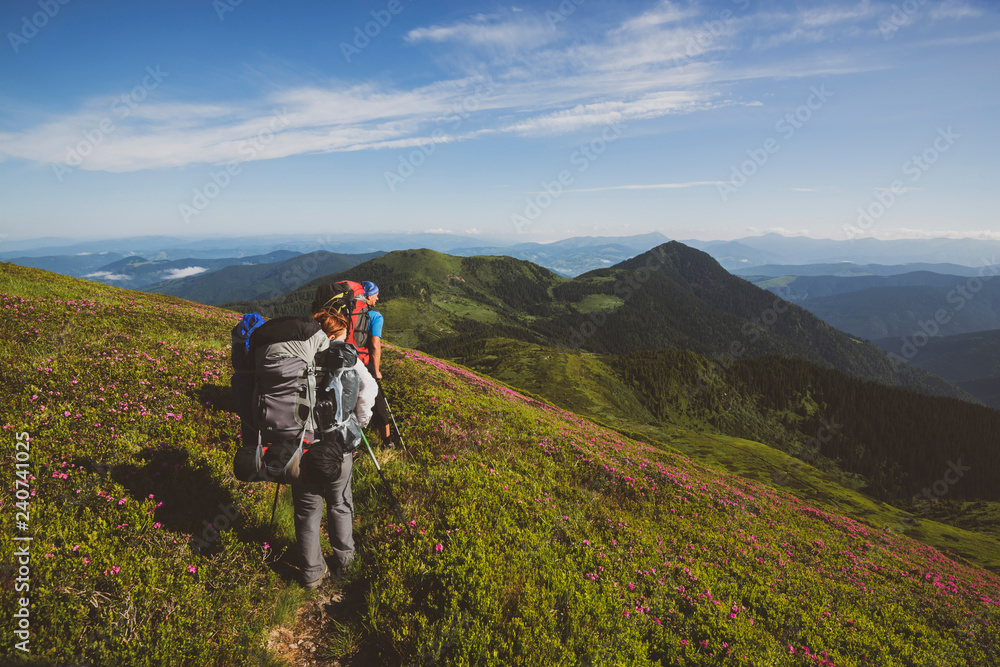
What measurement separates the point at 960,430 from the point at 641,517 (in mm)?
201098

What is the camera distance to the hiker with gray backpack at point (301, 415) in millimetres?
5148

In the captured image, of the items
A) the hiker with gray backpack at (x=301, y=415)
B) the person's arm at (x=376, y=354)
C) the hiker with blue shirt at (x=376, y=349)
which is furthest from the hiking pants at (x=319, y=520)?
the person's arm at (x=376, y=354)

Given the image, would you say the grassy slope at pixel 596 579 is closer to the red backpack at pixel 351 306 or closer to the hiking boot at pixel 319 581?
→ the hiking boot at pixel 319 581

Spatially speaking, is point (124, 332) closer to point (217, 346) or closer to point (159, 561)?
point (217, 346)

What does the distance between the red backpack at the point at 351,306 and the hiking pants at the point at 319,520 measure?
2529 mm

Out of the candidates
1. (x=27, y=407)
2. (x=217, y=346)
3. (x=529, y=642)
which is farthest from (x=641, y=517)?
(x=217, y=346)

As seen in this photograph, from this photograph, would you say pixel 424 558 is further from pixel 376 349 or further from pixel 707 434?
pixel 707 434

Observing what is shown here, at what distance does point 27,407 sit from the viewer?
7.45m

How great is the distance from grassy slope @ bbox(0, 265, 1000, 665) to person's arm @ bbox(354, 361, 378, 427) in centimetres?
224

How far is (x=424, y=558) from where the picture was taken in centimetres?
629

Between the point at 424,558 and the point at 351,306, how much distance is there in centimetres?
451

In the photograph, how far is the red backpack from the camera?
6.79m

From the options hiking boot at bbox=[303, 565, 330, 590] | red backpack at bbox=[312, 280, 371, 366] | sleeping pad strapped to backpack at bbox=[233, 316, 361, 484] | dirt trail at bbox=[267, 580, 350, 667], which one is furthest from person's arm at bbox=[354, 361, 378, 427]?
dirt trail at bbox=[267, 580, 350, 667]

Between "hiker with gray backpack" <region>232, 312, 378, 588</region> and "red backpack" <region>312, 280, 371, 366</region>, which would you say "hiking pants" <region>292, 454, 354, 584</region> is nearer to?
"hiker with gray backpack" <region>232, 312, 378, 588</region>
